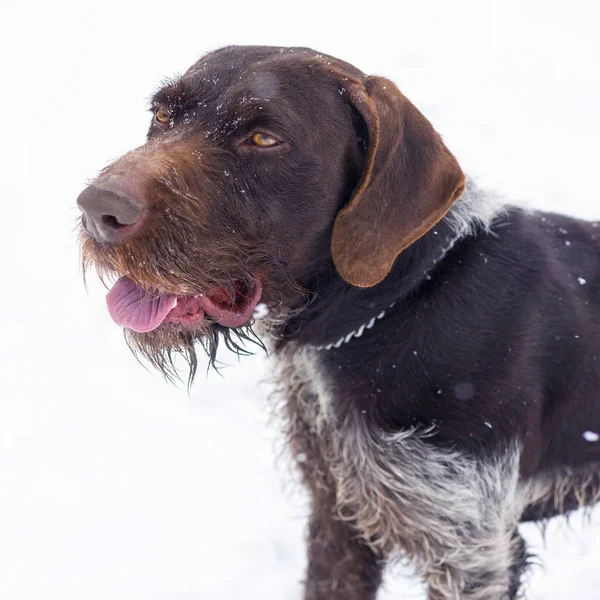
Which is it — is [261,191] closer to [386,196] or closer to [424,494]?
[386,196]

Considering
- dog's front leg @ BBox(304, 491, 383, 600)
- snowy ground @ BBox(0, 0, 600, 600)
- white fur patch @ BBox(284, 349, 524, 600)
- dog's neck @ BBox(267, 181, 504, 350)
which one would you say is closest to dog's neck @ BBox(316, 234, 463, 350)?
dog's neck @ BBox(267, 181, 504, 350)

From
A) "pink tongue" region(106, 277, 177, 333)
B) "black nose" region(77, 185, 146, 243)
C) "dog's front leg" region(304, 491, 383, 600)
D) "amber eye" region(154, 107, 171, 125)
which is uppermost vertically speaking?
"amber eye" region(154, 107, 171, 125)

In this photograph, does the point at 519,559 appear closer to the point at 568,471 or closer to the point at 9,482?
the point at 568,471

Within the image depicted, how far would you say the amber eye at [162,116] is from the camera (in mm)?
2422

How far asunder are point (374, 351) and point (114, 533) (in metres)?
1.81

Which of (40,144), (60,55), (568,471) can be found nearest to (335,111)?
(568,471)

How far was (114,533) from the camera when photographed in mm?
3646

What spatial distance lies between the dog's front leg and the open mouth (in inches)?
49.5

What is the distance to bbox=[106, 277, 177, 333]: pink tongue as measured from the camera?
2.29 m

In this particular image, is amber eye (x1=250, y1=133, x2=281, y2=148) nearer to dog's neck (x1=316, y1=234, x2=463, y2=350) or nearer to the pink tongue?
the pink tongue

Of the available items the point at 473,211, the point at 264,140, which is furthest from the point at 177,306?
the point at 473,211

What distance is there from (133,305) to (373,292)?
2.53 feet

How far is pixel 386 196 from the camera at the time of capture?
233 cm

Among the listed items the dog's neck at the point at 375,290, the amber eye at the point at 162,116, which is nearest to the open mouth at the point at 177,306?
the dog's neck at the point at 375,290
